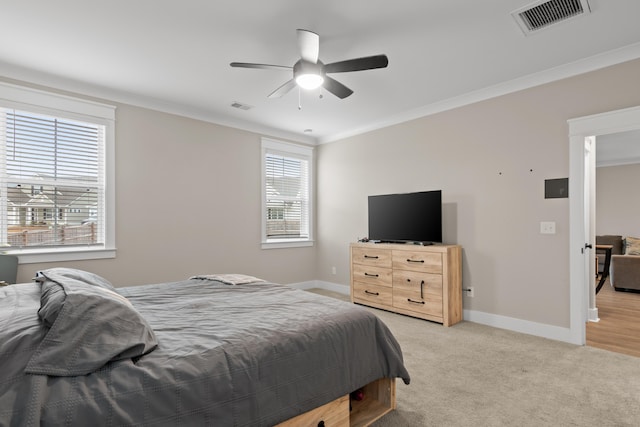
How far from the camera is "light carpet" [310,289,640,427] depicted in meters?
2.00

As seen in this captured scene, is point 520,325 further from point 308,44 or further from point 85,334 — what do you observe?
point 85,334

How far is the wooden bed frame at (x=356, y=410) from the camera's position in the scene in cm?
157

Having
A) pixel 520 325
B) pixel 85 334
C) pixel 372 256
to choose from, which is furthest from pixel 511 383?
pixel 85 334

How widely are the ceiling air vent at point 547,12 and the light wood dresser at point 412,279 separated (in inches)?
85.6

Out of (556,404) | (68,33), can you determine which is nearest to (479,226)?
(556,404)

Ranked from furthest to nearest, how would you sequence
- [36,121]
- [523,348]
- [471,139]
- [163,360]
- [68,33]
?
[471,139] < [36,121] < [523,348] < [68,33] < [163,360]

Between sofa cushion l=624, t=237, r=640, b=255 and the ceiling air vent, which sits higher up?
the ceiling air vent

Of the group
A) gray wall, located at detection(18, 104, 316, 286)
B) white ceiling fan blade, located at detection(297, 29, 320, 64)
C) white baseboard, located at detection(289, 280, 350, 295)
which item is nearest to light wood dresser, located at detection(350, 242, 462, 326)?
white baseboard, located at detection(289, 280, 350, 295)

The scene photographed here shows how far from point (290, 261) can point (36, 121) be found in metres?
3.59

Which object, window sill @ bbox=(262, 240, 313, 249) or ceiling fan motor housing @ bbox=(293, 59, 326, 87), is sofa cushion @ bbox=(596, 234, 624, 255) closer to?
window sill @ bbox=(262, 240, 313, 249)

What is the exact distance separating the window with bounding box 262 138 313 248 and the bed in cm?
332

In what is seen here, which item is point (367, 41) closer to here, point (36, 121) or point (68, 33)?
point (68, 33)

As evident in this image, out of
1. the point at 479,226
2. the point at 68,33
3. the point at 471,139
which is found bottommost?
the point at 479,226

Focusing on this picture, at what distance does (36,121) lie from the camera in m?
3.36
